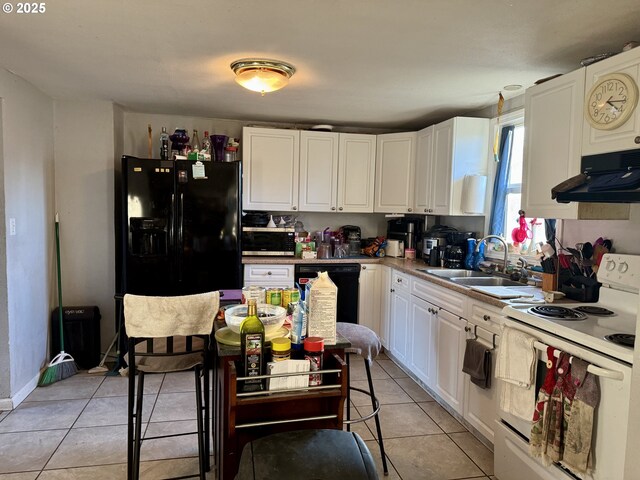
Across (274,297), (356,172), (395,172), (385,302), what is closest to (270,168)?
(356,172)

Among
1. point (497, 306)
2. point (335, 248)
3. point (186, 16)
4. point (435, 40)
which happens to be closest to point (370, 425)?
point (497, 306)

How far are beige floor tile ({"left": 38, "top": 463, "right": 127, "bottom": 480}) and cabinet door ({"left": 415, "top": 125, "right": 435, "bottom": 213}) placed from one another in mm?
2978

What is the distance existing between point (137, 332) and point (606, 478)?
6.13 ft

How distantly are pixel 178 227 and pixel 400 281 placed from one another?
1946mm

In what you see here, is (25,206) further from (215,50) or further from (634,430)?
(634,430)

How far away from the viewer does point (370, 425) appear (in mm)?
2730

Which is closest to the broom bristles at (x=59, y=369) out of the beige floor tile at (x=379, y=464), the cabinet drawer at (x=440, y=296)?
the beige floor tile at (x=379, y=464)

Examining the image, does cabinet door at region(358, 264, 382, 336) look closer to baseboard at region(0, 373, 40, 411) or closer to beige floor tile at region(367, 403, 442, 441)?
beige floor tile at region(367, 403, 442, 441)

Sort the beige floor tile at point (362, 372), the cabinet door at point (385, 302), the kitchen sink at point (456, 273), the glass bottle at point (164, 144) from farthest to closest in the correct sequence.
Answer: the cabinet door at point (385, 302) < the glass bottle at point (164, 144) < the beige floor tile at point (362, 372) < the kitchen sink at point (456, 273)

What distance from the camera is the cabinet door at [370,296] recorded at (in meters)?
4.06

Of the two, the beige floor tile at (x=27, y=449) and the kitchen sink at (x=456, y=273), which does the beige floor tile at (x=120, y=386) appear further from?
the kitchen sink at (x=456, y=273)

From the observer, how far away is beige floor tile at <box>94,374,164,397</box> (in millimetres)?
3111

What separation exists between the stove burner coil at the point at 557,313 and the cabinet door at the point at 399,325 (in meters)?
1.55

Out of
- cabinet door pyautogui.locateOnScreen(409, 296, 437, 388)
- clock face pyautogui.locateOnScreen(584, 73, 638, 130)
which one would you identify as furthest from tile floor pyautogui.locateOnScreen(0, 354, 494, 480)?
clock face pyautogui.locateOnScreen(584, 73, 638, 130)
